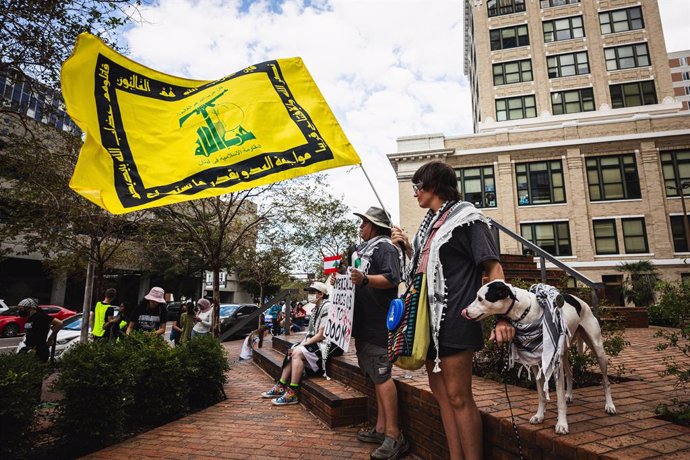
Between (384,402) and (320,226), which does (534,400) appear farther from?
(320,226)

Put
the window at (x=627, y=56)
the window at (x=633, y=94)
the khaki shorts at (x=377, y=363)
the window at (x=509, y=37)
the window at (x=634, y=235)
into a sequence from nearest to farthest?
the khaki shorts at (x=377, y=363)
the window at (x=634, y=235)
the window at (x=633, y=94)
the window at (x=627, y=56)
the window at (x=509, y=37)

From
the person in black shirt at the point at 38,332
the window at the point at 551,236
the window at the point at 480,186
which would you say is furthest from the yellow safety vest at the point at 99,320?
the window at the point at 551,236

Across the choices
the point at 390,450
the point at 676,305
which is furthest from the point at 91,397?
the point at 676,305

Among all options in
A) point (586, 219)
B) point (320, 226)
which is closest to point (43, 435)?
point (320, 226)

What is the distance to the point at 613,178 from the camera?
2533 cm

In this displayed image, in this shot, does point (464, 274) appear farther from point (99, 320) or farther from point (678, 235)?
point (678, 235)

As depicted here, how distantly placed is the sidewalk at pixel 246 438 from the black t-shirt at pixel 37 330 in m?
4.13

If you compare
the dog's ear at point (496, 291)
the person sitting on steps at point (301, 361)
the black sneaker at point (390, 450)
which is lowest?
the black sneaker at point (390, 450)

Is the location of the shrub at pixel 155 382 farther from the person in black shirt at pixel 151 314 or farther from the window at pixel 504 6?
the window at pixel 504 6

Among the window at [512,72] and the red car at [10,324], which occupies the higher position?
the window at [512,72]

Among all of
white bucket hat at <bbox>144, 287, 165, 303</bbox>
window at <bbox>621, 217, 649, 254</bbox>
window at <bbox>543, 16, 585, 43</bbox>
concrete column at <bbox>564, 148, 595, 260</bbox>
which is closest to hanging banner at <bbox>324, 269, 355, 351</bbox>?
white bucket hat at <bbox>144, 287, 165, 303</bbox>

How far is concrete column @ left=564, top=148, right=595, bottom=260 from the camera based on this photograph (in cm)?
2467

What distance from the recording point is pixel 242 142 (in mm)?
3654

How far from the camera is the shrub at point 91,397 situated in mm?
4004
